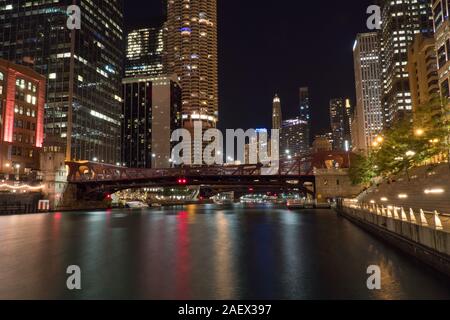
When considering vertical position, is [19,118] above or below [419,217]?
above

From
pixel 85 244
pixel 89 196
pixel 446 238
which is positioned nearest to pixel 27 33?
pixel 89 196

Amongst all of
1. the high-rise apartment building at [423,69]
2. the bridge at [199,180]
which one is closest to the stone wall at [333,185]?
the bridge at [199,180]

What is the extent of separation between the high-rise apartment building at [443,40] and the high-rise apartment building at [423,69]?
190 ft

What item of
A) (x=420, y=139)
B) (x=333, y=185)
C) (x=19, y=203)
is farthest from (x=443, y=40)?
(x=19, y=203)

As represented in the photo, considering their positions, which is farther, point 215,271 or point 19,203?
point 19,203

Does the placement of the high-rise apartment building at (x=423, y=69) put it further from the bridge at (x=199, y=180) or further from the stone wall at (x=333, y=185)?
the bridge at (x=199, y=180)

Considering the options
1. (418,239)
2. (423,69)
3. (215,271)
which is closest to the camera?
(215,271)

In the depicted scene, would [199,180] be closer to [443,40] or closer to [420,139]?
[443,40]

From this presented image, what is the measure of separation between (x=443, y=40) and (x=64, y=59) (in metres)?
136

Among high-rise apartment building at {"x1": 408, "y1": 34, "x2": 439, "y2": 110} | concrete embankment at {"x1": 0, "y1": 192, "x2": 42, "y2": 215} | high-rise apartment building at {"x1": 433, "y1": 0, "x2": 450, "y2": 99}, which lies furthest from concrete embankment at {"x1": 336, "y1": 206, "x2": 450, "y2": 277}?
high-rise apartment building at {"x1": 408, "y1": 34, "x2": 439, "y2": 110}

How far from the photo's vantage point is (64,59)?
15962 cm

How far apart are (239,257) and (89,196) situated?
10677 centimetres

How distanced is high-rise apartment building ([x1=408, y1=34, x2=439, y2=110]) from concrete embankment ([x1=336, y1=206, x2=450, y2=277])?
132652mm

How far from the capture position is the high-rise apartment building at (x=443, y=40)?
280 feet
